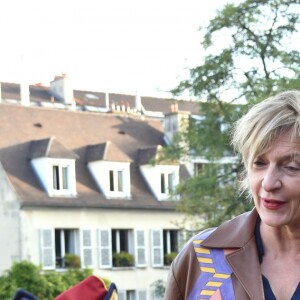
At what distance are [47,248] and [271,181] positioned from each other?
134 feet

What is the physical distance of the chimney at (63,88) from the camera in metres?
71.1

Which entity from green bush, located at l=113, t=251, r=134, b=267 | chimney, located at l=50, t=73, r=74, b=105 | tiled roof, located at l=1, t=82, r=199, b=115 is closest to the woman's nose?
green bush, located at l=113, t=251, r=134, b=267

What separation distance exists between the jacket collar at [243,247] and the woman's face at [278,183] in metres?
0.19

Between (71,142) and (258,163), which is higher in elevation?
(71,142)

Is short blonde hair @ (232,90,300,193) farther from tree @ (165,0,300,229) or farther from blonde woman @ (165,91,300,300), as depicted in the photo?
tree @ (165,0,300,229)

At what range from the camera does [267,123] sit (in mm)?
4281

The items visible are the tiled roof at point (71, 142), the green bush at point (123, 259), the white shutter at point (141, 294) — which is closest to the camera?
the tiled roof at point (71, 142)

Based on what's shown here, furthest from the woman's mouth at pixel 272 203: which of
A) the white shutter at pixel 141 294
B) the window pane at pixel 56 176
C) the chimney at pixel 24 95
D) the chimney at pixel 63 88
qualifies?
the chimney at pixel 63 88

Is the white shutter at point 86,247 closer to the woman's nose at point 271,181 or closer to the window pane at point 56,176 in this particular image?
the window pane at point 56,176

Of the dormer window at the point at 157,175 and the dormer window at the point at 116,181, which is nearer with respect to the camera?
the dormer window at the point at 116,181

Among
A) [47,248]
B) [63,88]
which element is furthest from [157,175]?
[63,88]

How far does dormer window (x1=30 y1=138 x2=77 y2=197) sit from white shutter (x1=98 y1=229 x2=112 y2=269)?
1.82 metres

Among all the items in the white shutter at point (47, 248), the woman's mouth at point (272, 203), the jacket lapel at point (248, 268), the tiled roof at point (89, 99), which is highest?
the tiled roof at point (89, 99)

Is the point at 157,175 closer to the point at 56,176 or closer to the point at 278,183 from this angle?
the point at 56,176
